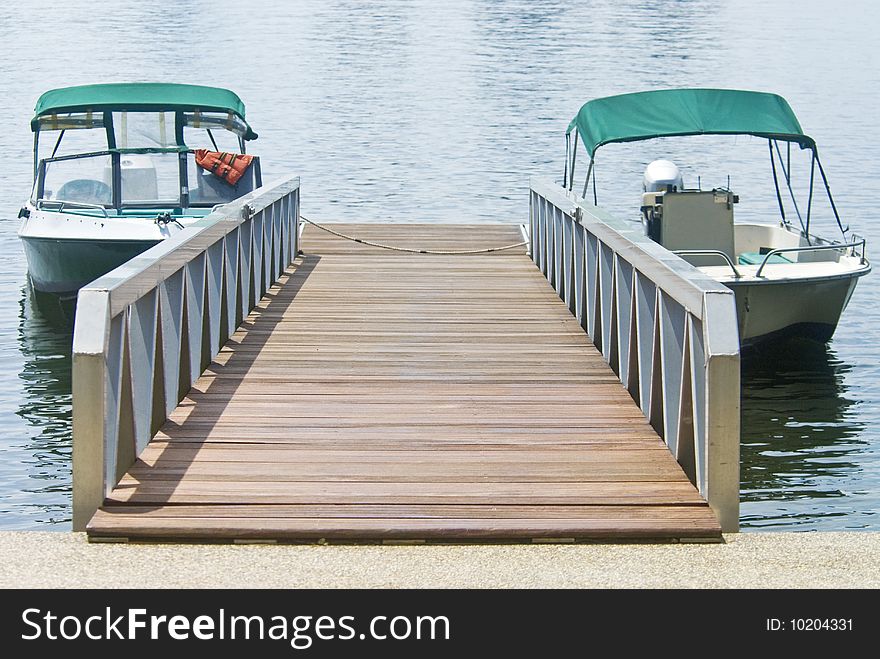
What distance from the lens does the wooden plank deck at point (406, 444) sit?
5191 millimetres

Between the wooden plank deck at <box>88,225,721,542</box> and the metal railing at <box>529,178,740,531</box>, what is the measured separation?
12 cm

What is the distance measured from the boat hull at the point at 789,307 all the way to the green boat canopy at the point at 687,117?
2055 mm

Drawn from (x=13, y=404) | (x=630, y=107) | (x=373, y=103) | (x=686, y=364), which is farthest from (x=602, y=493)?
(x=373, y=103)

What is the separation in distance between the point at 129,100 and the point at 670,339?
11.3 meters

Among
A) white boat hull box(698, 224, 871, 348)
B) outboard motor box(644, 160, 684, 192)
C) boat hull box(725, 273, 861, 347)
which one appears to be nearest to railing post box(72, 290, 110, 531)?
white boat hull box(698, 224, 871, 348)

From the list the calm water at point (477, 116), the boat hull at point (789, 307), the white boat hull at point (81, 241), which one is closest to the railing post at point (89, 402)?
the calm water at point (477, 116)

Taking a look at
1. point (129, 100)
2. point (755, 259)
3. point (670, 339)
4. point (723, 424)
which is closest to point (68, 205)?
point (129, 100)

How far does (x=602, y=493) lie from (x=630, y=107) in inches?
409

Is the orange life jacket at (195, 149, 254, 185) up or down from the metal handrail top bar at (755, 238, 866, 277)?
up

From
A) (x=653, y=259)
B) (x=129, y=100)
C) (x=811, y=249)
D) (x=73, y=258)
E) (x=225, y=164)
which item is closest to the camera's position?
(x=653, y=259)

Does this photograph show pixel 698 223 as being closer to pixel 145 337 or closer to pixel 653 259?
pixel 653 259

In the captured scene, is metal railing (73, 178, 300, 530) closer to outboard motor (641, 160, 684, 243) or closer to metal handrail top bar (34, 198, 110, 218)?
metal handrail top bar (34, 198, 110, 218)

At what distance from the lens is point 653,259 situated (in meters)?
6.77

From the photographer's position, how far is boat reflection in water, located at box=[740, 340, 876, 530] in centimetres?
995
